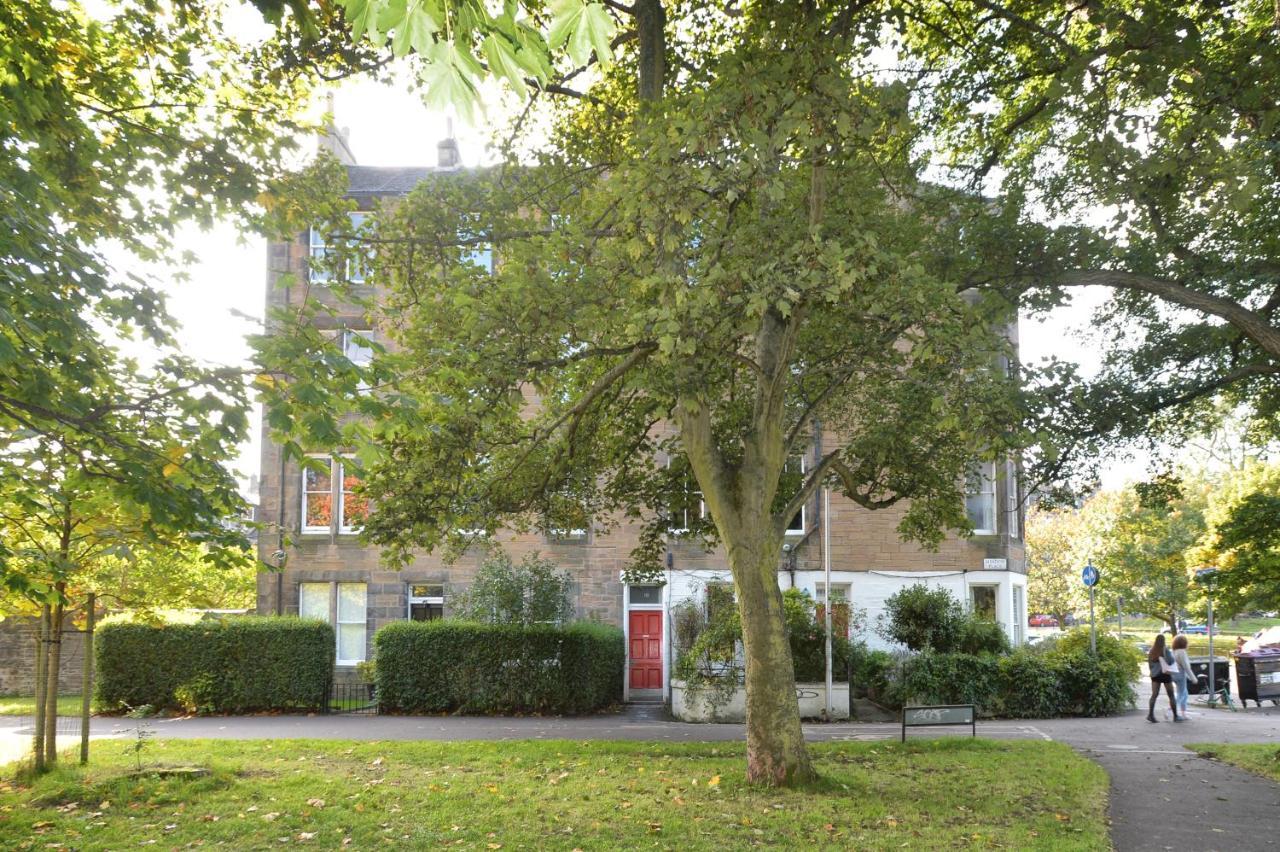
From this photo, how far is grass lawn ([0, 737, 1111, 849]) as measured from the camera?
29.1 ft

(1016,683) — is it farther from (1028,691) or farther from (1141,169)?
(1141,169)

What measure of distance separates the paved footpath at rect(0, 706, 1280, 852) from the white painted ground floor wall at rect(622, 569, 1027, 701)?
3045 mm

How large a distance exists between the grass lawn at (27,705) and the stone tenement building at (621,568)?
4480 mm

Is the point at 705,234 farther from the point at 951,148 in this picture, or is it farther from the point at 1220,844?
the point at 1220,844

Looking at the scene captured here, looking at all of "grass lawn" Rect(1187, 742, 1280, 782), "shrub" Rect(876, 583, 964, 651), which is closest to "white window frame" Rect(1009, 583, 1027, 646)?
"shrub" Rect(876, 583, 964, 651)

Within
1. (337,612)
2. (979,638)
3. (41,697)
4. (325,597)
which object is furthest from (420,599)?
(41,697)

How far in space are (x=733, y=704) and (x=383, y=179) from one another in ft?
57.6

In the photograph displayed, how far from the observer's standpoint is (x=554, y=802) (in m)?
10.5

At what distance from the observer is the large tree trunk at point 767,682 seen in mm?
11227

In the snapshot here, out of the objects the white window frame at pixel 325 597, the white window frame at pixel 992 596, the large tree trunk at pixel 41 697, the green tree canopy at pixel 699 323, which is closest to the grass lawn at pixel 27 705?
the white window frame at pixel 325 597

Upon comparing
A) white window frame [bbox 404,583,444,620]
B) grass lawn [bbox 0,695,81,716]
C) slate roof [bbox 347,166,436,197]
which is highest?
slate roof [bbox 347,166,436,197]

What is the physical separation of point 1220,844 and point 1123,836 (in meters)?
0.76

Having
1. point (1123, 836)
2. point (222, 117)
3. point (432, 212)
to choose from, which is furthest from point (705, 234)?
point (1123, 836)

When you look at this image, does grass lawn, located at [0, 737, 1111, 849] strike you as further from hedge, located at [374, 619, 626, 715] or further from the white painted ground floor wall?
the white painted ground floor wall
